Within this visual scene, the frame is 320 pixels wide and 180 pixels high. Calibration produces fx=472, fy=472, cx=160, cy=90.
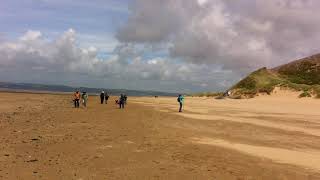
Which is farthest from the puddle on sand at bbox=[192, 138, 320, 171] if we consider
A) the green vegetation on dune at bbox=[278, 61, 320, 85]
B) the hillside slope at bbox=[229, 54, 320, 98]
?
the green vegetation on dune at bbox=[278, 61, 320, 85]

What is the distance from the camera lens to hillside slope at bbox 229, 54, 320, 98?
74875mm

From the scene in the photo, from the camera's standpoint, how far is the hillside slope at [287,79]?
2948 inches

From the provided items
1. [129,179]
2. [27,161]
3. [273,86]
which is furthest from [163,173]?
[273,86]

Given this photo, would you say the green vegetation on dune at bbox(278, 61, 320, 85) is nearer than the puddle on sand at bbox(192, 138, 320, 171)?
No

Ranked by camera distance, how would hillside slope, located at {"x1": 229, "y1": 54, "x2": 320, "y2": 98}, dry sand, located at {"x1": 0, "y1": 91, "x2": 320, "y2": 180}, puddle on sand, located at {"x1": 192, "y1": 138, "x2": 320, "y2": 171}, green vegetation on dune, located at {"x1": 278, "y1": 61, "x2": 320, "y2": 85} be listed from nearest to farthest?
dry sand, located at {"x1": 0, "y1": 91, "x2": 320, "y2": 180}
puddle on sand, located at {"x1": 192, "y1": 138, "x2": 320, "y2": 171}
hillside slope, located at {"x1": 229, "y1": 54, "x2": 320, "y2": 98}
green vegetation on dune, located at {"x1": 278, "y1": 61, "x2": 320, "y2": 85}

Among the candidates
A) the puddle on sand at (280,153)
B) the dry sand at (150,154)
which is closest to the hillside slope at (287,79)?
the dry sand at (150,154)

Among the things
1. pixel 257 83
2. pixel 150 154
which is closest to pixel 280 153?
pixel 150 154

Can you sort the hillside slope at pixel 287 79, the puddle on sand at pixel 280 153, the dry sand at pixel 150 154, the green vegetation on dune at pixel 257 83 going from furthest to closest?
the green vegetation on dune at pixel 257 83, the hillside slope at pixel 287 79, the puddle on sand at pixel 280 153, the dry sand at pixel 150 154

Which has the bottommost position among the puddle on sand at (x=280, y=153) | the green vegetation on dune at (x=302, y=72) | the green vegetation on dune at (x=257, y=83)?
the puddle on sand at (x=280, y=153)

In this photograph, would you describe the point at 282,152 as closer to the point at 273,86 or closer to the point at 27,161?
the point at 27,161

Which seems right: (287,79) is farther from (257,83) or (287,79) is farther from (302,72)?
(257,83)

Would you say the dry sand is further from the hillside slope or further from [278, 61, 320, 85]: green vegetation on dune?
[278, 61, 320, 85]: green vegetation on dune

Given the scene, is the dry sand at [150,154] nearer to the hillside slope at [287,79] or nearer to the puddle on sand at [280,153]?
A: the puddle on sand at [280,153]

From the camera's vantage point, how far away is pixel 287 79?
294 ft
